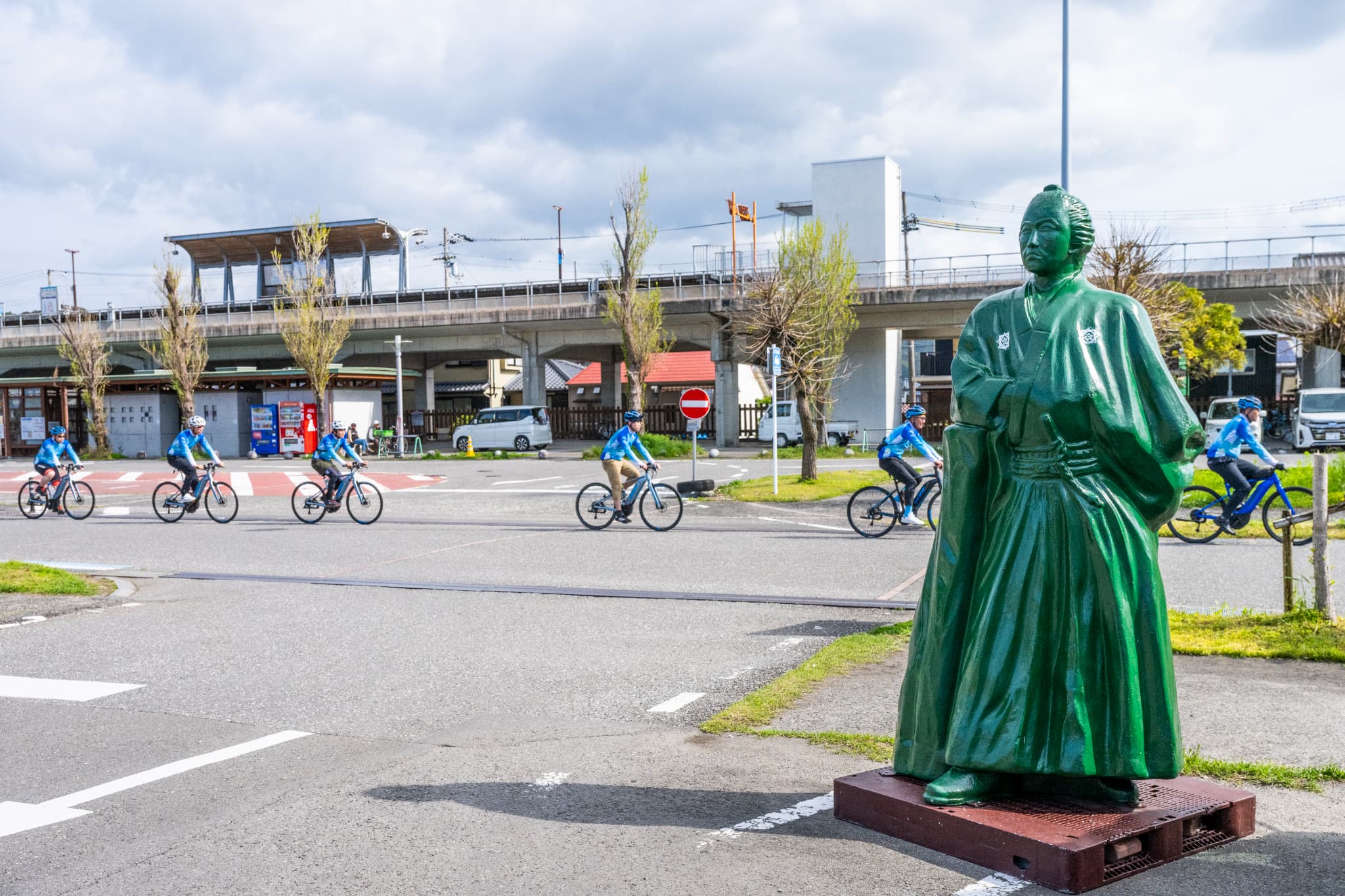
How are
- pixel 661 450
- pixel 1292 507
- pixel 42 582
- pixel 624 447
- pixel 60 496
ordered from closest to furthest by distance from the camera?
1. pixel 42 582
2. pixel 1292 507
3. pixel 624 447
4. pixel 60 496
5. pixel 661 450

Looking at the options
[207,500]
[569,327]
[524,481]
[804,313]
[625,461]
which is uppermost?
[569,327]

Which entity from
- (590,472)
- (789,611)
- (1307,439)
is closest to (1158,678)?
(789,611)

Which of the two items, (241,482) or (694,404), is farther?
(241,482)

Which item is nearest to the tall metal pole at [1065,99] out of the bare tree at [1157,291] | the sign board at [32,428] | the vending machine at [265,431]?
the bare tree at [1157,291]

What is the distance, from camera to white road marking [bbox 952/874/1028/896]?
3.31 meters

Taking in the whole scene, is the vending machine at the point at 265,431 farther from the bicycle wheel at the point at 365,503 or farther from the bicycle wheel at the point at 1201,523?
the bicycle wheel at the point at 1201,523

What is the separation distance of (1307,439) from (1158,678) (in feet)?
99.1

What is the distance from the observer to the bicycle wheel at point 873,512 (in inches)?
563

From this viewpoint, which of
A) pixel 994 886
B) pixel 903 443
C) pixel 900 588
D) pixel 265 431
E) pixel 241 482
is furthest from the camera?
pixel 265 431

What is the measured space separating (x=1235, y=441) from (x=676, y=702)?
9.18m

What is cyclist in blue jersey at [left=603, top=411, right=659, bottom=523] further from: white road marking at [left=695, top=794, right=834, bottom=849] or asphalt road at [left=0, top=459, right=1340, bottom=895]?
white road marking at [left=695, top=794, right=834, bottom=849]

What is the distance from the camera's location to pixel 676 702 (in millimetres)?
5930

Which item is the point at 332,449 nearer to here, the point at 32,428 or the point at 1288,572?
the point at 1288,572

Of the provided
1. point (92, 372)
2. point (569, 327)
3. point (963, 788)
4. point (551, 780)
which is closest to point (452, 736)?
point (551, 780)
